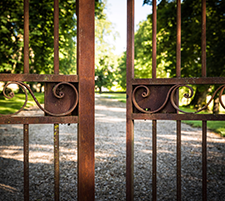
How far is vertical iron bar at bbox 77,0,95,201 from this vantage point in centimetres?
146

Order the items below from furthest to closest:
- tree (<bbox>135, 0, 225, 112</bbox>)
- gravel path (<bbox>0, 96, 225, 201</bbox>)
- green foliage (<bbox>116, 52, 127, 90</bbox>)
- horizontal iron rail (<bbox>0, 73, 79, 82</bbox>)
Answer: green foliage (<bbox>116, 52, 127, 90</bbox>), tree (<bbox>135, 0, 225, 112</bbox>), gravel path (<bbox>0, 96, 225, 201</bbox>), horizontal iron rail (<bbox>0, 73, 79, 82</bbox>)

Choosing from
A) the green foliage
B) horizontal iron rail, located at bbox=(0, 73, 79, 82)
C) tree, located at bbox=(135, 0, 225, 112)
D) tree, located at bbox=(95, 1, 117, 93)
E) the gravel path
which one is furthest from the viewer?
the green foliage

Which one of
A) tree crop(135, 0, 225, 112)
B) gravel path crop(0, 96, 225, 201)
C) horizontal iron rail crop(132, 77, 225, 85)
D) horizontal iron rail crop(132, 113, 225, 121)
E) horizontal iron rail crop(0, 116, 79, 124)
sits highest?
tree crop(135, 0, 225, 112)

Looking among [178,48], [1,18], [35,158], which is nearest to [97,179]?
[35,158]

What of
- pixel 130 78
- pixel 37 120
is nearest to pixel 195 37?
pixel 130 78

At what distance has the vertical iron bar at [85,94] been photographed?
146 centimetres

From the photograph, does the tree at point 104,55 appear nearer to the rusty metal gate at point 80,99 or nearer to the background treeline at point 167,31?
the background treeline at point 167,31

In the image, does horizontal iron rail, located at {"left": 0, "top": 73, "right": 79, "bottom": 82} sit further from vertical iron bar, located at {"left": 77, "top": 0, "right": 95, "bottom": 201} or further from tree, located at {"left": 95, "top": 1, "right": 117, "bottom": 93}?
tree, located at {"left": 95, "top": 1, "right": 117, "bottom": 93}

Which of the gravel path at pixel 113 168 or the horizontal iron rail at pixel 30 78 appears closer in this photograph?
the horizontal iron rail at pixel 30 78

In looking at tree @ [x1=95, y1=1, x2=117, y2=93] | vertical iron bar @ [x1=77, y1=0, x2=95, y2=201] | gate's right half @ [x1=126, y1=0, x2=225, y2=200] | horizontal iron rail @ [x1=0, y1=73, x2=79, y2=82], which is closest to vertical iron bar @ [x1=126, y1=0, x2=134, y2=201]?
gate's right half @ [x1=126, y1=0, x2=225, y2=200]

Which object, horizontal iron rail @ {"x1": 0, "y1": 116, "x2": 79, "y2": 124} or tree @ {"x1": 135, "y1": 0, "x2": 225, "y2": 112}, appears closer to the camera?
horizontal iron rail @ {"x1": 0, "y1": 116, "x2": 79, "y2": 124}

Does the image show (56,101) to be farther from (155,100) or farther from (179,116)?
(179,116)

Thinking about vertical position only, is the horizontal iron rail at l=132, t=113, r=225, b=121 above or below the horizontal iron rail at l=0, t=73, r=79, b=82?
below

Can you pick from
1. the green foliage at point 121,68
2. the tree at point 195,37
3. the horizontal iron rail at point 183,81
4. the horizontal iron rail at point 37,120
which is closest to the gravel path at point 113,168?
the horizontal iron rail at point 37,120
